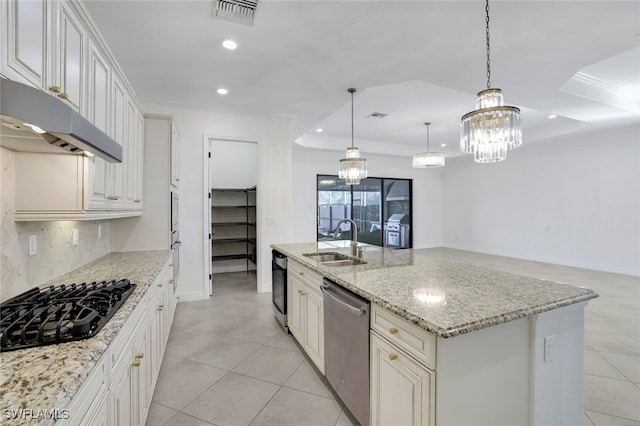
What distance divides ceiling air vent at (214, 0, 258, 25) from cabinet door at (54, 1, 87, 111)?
37.7 inches

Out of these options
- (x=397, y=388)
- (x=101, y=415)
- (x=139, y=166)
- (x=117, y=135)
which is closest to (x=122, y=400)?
(x=101, y=415)

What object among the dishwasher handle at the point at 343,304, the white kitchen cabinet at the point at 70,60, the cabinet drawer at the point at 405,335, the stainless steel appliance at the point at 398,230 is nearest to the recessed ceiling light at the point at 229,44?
the white kitchen cabinet at the point at 70,60

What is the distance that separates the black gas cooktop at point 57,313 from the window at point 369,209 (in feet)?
21.1

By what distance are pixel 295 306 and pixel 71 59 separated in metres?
2.36

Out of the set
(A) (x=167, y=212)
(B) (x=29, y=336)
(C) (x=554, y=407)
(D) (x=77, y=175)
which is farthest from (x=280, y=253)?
(C) (x=554, y=407)

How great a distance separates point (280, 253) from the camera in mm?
3150

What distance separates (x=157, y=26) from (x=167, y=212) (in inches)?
70.4

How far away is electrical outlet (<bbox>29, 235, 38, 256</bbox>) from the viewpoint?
1691mm

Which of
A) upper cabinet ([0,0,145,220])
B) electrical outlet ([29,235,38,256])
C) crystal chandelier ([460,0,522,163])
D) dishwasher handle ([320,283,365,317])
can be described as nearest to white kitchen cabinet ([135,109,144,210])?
upper cabinet ([0,0,145,220])

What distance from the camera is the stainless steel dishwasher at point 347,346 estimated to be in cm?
162

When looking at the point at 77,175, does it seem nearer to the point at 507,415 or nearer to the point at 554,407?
the point at 507,415

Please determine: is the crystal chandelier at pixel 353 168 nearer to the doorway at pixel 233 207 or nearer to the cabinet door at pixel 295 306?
the cabinet door at pixel 295 306

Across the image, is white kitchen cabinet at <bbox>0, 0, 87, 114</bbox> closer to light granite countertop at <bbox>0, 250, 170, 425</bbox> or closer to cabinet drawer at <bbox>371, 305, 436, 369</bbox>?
light granite countertop at <bbox>0, 250, 170, 425</bbox>

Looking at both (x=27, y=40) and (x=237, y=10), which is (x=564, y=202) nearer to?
(x=237, y=10)
